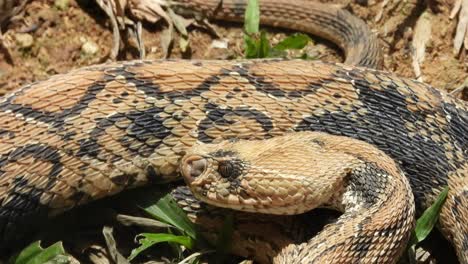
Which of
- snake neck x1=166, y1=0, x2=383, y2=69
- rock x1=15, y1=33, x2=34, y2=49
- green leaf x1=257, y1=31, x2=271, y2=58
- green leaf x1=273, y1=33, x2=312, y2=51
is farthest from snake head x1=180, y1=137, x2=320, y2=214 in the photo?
snake neck x1=166, y1=0, x2=383, y2=69

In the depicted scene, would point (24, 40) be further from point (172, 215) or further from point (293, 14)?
point (293, 14)

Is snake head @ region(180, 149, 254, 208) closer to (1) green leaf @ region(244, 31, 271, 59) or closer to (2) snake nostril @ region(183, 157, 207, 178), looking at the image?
(2) snake nostril @ region(183, 157, 207, 178)

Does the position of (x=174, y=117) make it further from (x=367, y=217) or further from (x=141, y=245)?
(x=367, y=217)

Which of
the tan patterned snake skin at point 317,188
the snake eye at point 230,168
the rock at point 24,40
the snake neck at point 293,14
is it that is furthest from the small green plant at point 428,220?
the rock at point 24,40

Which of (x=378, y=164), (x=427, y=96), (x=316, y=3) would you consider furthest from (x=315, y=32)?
(x=378, y=164)

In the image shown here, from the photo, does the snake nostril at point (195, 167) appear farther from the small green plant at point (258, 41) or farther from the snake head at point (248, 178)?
the small green plant at point (258, 41)
